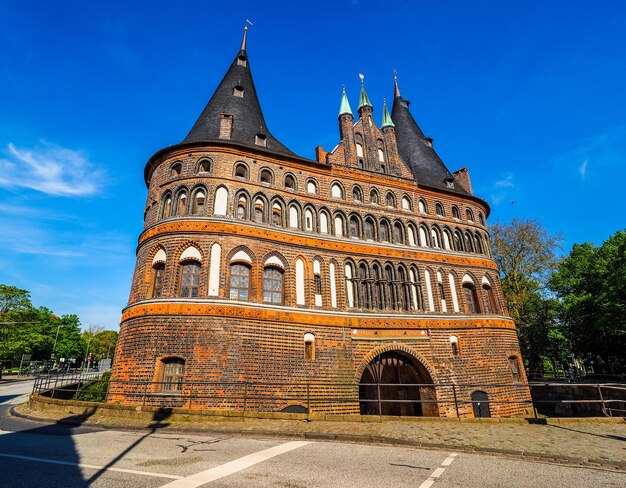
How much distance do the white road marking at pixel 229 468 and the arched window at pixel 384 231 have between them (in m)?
12.7

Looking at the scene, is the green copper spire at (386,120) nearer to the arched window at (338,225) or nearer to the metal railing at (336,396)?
the arched window at (338,225)

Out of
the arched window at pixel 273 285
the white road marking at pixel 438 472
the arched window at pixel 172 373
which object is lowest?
the white road marking at pixel 438 472

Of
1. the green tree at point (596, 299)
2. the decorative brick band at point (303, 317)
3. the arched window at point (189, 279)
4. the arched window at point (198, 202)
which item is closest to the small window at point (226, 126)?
the arched window at point (198, 202)

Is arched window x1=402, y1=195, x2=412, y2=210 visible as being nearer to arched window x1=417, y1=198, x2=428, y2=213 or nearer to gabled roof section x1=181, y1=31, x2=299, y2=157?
arched window x1=417, y1=198, x2=428, y2=213

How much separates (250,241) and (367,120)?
11.1 m

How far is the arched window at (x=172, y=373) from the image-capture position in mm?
12295

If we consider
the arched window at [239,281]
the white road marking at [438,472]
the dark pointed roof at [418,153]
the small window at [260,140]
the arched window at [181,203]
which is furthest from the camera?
the dark pointed roof at [418,153]

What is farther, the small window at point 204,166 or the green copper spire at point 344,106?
the green copper spire at point 344,106

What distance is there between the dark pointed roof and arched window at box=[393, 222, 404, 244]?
3.33 meters

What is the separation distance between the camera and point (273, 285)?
15000 millimetres

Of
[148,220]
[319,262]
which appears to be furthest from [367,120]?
[148,220]

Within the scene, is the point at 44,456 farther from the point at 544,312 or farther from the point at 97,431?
the point at 544,312

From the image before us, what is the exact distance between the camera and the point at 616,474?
532 centimetres

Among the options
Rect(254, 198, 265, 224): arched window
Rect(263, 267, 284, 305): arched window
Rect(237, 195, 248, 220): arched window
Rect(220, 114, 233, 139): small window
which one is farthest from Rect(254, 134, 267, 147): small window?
Rect(263, 267, 284, 305): arched window
